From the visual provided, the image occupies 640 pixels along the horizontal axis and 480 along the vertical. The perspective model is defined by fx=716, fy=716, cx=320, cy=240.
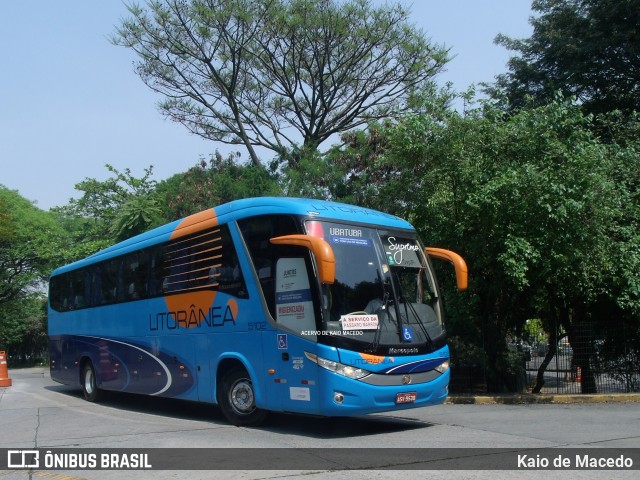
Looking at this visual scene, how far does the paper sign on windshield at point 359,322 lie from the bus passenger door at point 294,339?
0.43 m

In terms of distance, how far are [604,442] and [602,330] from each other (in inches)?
314

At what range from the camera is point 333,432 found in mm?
10719

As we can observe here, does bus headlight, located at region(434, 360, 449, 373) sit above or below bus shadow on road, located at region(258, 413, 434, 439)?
above

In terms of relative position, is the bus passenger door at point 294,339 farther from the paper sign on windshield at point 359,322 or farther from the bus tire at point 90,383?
the bus tire at point 90,383

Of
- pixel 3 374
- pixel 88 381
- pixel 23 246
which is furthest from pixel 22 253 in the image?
pixel 88 381

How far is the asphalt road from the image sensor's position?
7805mm

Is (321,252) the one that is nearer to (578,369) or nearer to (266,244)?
(266,244)

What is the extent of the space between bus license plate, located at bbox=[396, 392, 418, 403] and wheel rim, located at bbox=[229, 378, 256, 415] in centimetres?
236

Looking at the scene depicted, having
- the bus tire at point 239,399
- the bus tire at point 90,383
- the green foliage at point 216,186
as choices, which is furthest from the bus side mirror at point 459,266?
the green foliage at point 216,186

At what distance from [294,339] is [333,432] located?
1680 mm

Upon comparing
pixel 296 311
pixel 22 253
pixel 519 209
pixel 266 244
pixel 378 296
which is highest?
pixel 22 253

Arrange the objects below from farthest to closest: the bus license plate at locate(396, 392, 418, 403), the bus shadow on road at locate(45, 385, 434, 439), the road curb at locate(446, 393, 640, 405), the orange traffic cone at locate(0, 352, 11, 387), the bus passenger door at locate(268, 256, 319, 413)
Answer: the orange traffic cone at locate(0, 352, 11, 387) → the road curb at locate(446, 393, 640, 405) → the bus shadow on road at locate(45, 385, 434, 439) → the bus license plate at locate(396, 392, 418, 403) → the bus passenger door at locate(268, 256, 319, 413)

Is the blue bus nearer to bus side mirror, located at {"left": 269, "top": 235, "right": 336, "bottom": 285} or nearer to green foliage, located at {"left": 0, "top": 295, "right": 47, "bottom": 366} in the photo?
bus side mirror, located at {"left": 269, "top": 235, "right": 336, "bottom": 285}

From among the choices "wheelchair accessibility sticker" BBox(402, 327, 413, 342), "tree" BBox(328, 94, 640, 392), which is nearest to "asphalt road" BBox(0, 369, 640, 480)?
"wheelchair accessibility sticker" BBox(402, 327, 413, 342)
